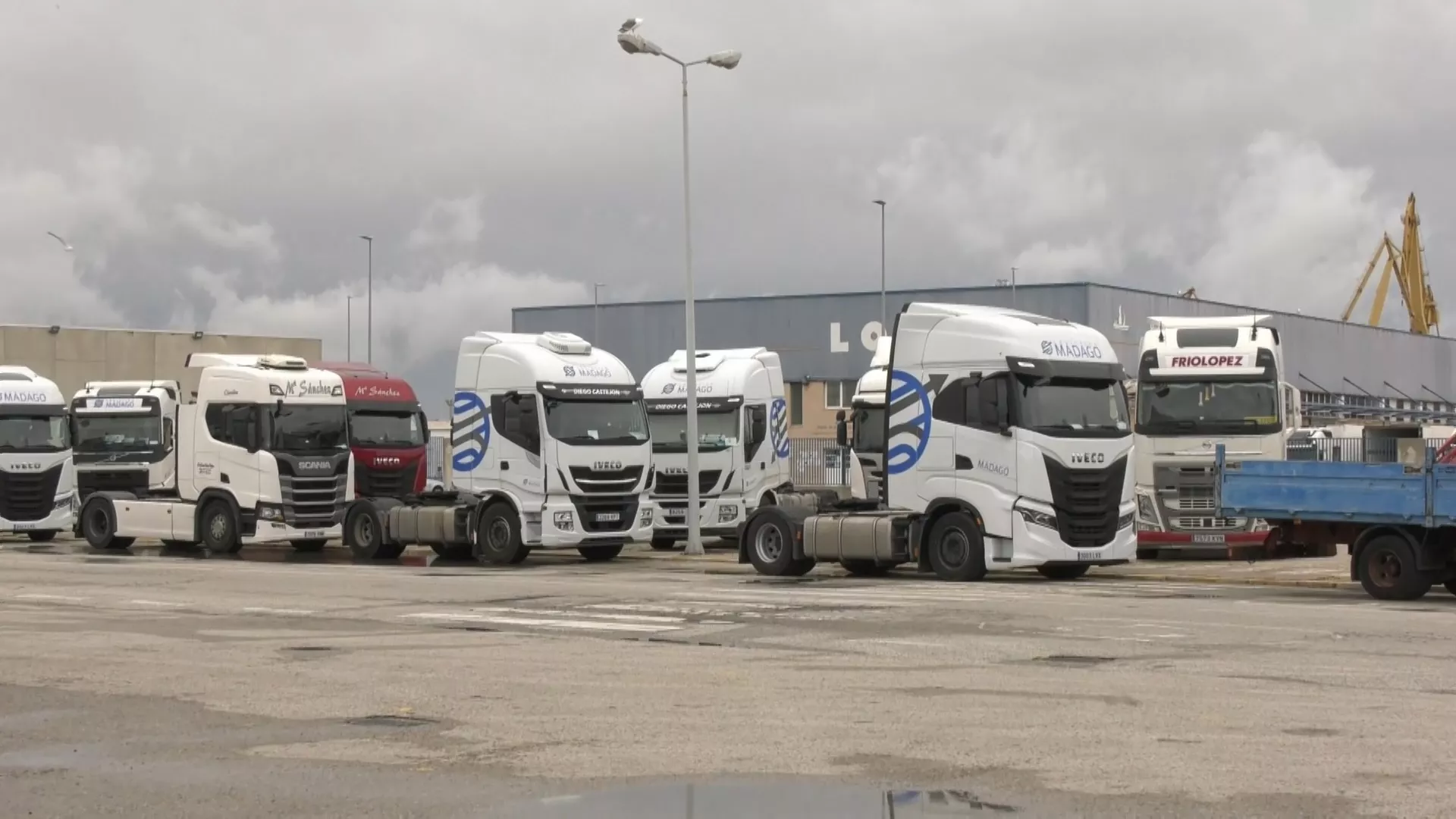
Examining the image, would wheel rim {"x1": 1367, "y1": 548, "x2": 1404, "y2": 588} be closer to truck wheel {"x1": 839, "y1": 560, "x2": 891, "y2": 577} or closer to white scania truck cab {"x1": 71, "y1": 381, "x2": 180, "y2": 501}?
truck wheel {"x1": 839, "y1": 560, "x2": 891, "y2": 577}

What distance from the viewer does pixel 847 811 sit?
7867 mm

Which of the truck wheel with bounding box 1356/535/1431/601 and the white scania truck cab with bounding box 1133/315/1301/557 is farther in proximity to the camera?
the white scania truck cab with bounding box 1133/315/1301/557

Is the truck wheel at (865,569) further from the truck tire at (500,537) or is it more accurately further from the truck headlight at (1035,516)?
the truck tire at (500,537)

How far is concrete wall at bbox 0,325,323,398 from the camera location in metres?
65.5

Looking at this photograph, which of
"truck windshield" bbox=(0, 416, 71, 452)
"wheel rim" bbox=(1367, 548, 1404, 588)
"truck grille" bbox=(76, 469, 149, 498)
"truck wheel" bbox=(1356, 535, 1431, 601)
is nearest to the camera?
"truck wheel" bbox=(1356, 535, 1431, 601)

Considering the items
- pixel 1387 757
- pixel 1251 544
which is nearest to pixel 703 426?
pixel 1251 544

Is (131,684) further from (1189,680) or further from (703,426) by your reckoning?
(703,426)

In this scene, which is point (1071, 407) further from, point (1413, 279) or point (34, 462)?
point (1413, 279)

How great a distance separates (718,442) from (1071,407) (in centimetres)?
1019

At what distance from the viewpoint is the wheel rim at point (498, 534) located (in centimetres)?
2786

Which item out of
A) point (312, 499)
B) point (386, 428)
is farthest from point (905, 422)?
point (386, 428)

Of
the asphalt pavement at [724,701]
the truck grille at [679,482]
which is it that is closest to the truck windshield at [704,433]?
the truck grille at [679,482]

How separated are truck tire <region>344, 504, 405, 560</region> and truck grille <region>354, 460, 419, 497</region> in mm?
3269

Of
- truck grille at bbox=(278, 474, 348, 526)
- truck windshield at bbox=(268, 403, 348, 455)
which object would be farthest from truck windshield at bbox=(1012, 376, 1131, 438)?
truck windshield at bbox=(268, 403, 348, 455)
